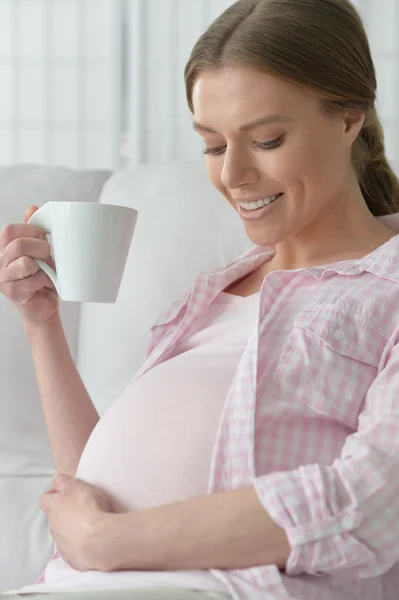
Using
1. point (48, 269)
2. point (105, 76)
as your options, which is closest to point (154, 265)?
point (48, 269)

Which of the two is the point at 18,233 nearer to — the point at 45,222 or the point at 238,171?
the point at 45,222

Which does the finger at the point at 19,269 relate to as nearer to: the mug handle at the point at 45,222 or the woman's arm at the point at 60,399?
the mug handle at the point at 45,222

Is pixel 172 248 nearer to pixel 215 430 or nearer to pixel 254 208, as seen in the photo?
pixel 254 208

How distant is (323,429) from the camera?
940 millimetres

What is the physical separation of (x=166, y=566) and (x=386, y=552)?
8.1 inches

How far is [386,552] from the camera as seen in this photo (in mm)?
838

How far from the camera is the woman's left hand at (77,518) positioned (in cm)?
88

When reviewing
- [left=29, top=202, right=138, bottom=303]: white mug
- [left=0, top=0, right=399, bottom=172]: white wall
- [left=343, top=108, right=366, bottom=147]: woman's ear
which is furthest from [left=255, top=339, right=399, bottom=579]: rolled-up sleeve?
[left=0, top=0, right=399, bottom=172]: white wall

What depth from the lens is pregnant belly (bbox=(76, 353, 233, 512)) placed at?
0.95 m

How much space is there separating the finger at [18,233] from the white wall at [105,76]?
2144 millimetres

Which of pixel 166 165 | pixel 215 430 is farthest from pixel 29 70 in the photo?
pixel 215 430

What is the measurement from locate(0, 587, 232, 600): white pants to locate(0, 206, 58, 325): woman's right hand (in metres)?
0.41

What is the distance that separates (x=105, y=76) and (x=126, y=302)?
2119 millimetres

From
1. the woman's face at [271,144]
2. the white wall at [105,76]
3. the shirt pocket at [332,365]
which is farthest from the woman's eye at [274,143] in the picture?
the white wall at [105,76]
